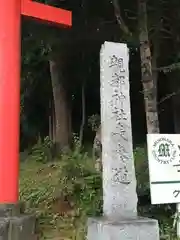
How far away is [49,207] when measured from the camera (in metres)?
6.83

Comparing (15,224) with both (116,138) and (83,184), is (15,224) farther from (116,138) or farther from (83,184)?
(83,184)

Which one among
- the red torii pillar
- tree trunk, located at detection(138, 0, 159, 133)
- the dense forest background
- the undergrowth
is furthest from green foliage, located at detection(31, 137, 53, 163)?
the red torii pillar

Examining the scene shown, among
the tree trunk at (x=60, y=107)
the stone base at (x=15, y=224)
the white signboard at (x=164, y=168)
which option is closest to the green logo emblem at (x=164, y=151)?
the white signboard at (x=164, y=168)

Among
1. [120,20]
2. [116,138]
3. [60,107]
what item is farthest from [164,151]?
[60,107]

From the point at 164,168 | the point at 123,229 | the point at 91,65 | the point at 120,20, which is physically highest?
the point at 91,65

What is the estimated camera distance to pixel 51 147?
1109cm

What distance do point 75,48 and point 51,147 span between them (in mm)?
2986

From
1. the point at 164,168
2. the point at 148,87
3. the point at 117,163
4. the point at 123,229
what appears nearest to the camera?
A: the point at 123,229

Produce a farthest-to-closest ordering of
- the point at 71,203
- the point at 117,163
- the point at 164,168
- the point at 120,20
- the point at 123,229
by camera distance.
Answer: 1. the point at 120,20
2. the point at 71,203
3. the point at 164,168
4. the point at 117,163
5. the point at 123,229

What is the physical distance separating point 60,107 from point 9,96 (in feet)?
18.8

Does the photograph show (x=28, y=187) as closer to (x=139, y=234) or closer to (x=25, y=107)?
(x=139, y=234)

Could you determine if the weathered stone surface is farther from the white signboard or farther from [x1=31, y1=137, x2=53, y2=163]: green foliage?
[x1=31, y1=137, x2=53, y2=163]: green foliage

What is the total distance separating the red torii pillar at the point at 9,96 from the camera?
5.34 metres

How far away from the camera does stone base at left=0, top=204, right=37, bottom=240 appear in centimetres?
500
